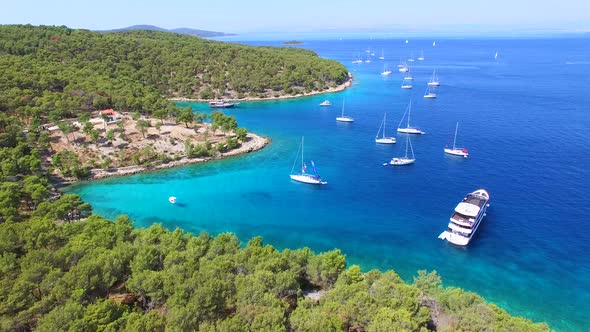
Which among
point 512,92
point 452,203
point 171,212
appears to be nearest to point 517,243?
point 452,203

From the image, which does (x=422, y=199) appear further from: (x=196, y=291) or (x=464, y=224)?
(x=196, y=291)

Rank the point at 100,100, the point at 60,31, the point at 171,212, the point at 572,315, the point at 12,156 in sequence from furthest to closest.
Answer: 1. the point at 60,31
2. the point at 100,100
3. the point at 12,156
4. the point at 171,212
5. the point at 572,315

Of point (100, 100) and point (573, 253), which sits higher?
point (100, 100)

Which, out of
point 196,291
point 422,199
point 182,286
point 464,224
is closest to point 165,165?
point 182,286

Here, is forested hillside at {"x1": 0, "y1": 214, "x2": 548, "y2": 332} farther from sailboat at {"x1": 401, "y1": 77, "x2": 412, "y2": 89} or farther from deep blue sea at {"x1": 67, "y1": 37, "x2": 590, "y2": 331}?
sailboat at {"x1": 401, "y1": 77, "x2": 412, "y2": 89}

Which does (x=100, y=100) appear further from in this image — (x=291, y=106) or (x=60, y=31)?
(x=60, y=31)

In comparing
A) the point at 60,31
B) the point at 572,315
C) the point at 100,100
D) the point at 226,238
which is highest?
the point at 60,31

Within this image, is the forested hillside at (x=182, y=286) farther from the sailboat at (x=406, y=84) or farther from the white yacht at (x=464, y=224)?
the sailboat at (x=406, y=84)
